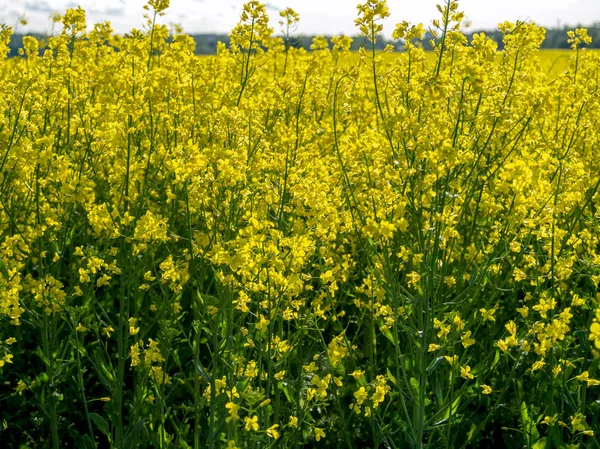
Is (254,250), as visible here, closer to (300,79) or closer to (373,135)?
(373,135)

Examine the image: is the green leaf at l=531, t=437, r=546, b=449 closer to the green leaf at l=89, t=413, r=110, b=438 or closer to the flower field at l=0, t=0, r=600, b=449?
the flower field at l=0, t=0, r=600, b=449

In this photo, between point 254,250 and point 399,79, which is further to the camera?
point 399,79

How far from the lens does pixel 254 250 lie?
3006mm

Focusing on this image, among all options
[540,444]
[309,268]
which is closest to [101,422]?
[309,268]

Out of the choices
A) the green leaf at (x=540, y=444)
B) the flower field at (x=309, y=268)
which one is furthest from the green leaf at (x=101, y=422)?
the green leaf at (x=540, y=444)

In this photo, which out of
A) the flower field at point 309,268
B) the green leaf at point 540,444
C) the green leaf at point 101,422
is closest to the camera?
the flower field at point 309,268

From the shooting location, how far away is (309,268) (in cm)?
387

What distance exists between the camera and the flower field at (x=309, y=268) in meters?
2.94

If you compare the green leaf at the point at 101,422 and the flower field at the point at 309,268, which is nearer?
the flower field at the point at 309,268

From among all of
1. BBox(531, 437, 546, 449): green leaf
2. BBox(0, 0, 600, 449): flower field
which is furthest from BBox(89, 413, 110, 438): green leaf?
BBox(531, 437, 546, 449): green leaf

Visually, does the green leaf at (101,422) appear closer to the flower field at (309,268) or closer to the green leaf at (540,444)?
the flower field at (309,268)

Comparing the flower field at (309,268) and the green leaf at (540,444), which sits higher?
the flower field at (309,268)

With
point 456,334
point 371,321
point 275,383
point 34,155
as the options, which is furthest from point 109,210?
point 456,334

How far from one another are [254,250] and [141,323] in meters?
1.49
